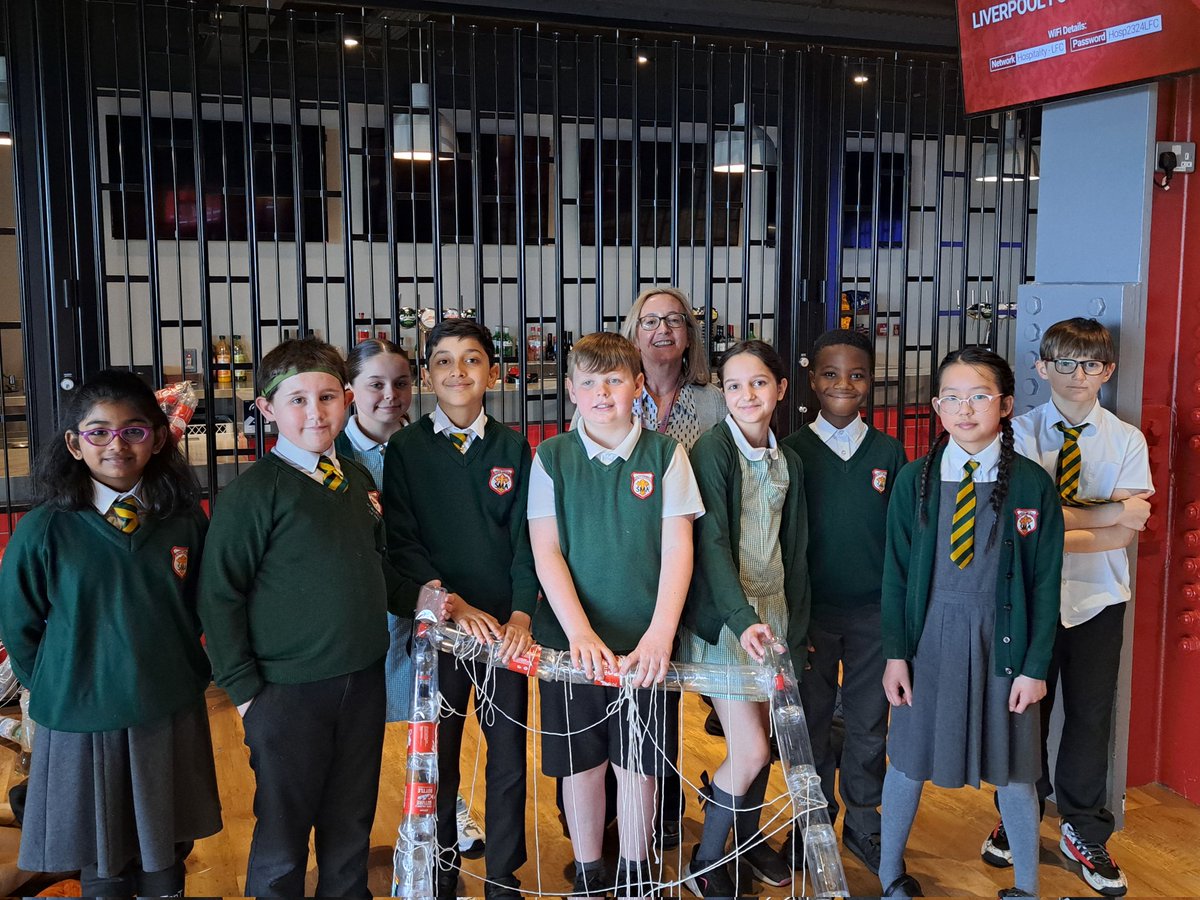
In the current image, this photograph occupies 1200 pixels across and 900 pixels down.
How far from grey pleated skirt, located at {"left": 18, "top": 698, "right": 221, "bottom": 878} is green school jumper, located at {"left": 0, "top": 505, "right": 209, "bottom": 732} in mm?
55

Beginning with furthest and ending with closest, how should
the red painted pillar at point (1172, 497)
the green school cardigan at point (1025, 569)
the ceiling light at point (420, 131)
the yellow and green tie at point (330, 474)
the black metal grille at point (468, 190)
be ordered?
the ceiling light at point (420, 131)
the black metal grille at point (468, 190)
the red painted pillar at point (1172, 497)
the green school cardigan at point (1025, 569)
the yellow and green tie at point (330, 474)

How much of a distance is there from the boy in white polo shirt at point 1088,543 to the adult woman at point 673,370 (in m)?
0.79

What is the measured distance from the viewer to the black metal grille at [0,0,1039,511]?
379 centimetres

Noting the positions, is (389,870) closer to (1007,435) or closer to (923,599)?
(923,599)

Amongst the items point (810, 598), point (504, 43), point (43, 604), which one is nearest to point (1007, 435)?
point (810, 598)

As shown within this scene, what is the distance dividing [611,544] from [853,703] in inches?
35.5

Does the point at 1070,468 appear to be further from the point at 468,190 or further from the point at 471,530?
the point at 468,190

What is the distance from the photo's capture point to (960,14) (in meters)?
3.06

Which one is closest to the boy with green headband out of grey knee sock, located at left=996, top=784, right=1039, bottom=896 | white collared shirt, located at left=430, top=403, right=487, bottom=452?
white collared shirt, located at left=430, top=403, right=487, bottom=452

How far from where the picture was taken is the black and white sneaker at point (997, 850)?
270 cm

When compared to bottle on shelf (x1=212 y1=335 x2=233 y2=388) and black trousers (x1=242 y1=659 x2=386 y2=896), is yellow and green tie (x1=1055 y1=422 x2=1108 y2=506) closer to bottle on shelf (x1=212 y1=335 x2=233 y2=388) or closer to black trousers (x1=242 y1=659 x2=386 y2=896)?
black trousers (x1=242 y1=659 x2=386 y2=896)

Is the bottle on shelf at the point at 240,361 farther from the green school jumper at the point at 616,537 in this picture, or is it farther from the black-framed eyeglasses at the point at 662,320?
the green school jumper at the point at 616,537

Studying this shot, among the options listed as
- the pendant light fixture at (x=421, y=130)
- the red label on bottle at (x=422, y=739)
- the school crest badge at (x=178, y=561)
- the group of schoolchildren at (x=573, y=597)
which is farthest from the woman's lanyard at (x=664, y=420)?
the pendant light fixture at (x=421, y=130)

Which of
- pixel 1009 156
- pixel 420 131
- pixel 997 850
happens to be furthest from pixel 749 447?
pixel 1009 156
